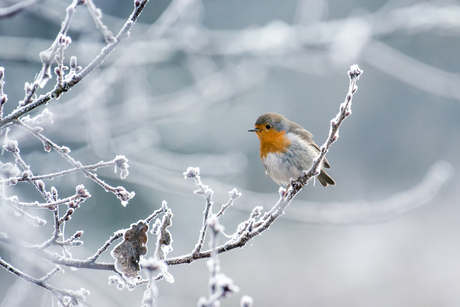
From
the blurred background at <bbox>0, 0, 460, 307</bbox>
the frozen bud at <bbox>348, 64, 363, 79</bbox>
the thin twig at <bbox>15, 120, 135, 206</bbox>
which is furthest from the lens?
the blurred background at <bbox>0, 0, 460, 307</bbox>

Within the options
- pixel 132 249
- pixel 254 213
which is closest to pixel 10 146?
pixel 132 249

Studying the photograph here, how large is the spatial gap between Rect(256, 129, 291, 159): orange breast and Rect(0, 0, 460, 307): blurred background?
0.41 metres

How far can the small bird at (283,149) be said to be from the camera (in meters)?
3.53

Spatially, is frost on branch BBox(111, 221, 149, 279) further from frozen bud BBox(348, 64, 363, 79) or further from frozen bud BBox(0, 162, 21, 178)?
frozen bud BBox(348, 64, 363, 79)

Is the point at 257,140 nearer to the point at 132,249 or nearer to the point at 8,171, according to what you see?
the point at 132,249

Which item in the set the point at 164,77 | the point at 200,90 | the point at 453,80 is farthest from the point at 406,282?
the point at 200,90

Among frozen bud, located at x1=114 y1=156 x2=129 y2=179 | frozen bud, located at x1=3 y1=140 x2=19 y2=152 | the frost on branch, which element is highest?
frozen bud, located at x1=3 y1=140 x2=19 y2=152

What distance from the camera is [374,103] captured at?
2081cm

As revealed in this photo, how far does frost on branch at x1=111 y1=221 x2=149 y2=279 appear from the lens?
153 centimetres

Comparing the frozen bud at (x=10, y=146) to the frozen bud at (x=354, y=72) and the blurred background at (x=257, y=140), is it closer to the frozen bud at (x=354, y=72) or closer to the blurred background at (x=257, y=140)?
the blurred background at (x=257, y=140)

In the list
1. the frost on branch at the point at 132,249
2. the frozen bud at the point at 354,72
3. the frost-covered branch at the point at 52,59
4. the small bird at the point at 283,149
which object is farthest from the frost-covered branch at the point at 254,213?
the small bird at the point at 283,149

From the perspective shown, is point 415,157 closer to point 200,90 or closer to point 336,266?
point 336,266

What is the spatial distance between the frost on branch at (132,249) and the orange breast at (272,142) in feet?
7.06

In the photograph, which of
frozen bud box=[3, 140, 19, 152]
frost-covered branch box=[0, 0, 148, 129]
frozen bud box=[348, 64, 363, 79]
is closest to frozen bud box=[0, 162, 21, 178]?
frost-covered branch box=[0, 0, 148, 129]
